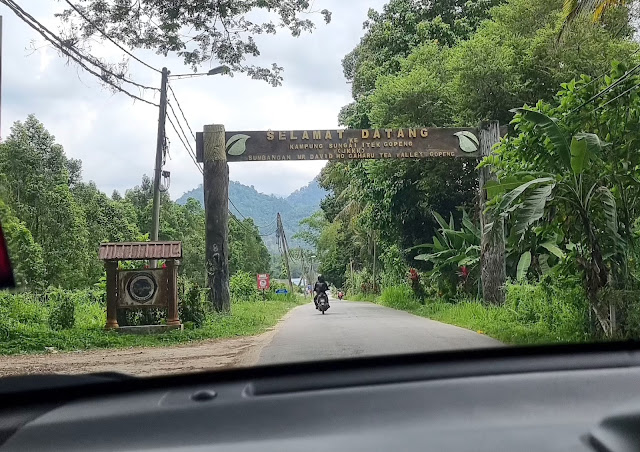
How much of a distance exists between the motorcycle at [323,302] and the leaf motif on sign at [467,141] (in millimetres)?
5627

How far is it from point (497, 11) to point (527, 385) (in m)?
11.2

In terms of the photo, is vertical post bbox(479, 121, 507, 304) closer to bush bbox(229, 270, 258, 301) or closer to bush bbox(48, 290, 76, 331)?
bush bbox(229, 270, 258, 301)

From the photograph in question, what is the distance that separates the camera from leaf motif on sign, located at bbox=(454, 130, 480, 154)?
9203 mm

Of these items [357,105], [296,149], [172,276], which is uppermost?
[357,105]

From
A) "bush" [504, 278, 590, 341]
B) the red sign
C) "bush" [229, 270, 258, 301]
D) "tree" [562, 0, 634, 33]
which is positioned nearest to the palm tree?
"tree" [562, 0, 634, 33]

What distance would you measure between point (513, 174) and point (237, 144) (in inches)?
134

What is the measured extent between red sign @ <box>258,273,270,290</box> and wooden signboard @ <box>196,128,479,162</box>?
7.16m

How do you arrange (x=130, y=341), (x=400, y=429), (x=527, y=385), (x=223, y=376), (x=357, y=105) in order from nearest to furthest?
1. (x=400, y=429)
2. (x=527, y=385)
3. (x=223, y=376)
4. (x=130, y=341)
5. (x=357, y=105)

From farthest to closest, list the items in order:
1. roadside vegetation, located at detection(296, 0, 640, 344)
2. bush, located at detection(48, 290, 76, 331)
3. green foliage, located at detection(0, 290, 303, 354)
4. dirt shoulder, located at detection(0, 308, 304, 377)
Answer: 1. bush, located at detection(48, 290, 76, 331)
2. green foliage, located at detection(0, 290, 303, 354)
3. roadside vegetation, located at detection(296, 0, 640, 344)
4. dirt shoulder, located at detection(0, 308, 304, 377)

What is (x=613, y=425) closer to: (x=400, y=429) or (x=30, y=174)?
(x=400, y=429)

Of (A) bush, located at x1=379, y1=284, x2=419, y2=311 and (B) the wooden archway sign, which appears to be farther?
(A) bush, located at x1=379, y1=284, x2=419, y2=311

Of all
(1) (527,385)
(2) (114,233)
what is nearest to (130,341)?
(2) (114,233)

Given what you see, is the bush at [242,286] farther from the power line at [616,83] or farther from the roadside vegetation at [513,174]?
the power line at [616,83]

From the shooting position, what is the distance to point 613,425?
5.24 feet
